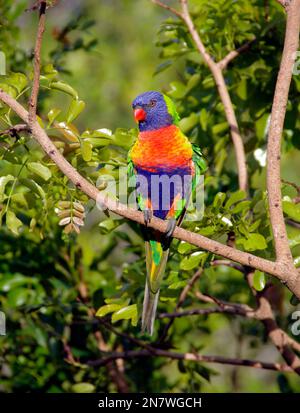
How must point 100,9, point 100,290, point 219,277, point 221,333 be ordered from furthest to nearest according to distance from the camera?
point 100,9 < point 221,333 < point 219,277 < point 100,290

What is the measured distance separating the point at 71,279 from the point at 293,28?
140cm

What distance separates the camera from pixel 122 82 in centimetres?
540

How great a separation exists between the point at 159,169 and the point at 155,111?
0.79 feet

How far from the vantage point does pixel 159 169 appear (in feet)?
8.64

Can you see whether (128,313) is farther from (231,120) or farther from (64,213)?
(231,120)

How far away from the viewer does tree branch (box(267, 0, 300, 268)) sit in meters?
1.80

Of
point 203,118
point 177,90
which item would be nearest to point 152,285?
point 203,118

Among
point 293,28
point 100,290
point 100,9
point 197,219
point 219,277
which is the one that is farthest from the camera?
point 100,9

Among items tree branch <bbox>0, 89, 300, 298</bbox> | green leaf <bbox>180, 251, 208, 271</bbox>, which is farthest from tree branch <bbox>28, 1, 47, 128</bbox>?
green leaf <bbox>180, 251, 208, 271</bbox>

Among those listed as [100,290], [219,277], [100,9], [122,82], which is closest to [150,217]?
[100,290]

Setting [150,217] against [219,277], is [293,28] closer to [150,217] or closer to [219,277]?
[150,217]

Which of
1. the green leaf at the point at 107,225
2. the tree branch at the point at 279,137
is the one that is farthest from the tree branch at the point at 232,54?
the green leaf at the point at 107,225

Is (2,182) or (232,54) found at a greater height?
(232,54)

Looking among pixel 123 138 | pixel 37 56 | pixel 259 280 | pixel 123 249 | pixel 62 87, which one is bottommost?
pixel 123 249
